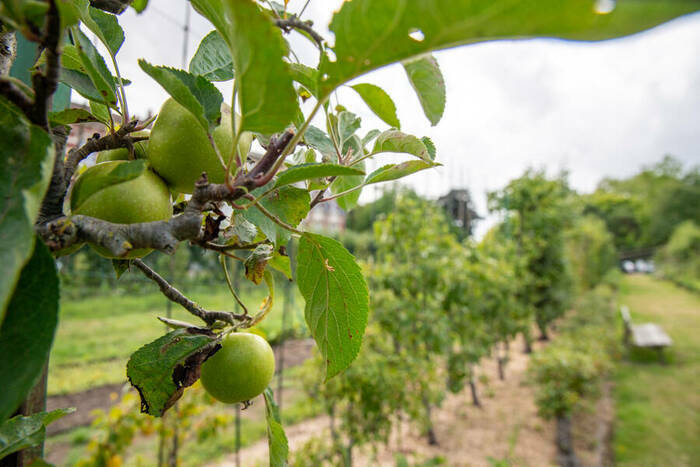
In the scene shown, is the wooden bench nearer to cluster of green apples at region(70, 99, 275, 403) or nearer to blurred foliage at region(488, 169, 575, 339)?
blurred foliage at region(488, 169, 575, 339)

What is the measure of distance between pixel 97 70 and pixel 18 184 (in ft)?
0.51

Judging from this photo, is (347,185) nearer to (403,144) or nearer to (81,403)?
(403,144)

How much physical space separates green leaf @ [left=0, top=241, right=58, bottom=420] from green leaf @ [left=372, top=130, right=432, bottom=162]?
32 centimetres

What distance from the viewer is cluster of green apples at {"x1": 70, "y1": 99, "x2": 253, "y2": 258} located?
322 mm

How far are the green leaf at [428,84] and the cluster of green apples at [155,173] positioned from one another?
17 cm

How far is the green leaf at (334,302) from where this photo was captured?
1.50 feet

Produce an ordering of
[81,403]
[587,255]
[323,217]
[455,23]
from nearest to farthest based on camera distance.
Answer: [455,23], [81,403], [323,217], [587,255]

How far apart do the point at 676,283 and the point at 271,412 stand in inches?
919

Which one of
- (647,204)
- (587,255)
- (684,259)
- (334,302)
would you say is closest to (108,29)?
(334,302)

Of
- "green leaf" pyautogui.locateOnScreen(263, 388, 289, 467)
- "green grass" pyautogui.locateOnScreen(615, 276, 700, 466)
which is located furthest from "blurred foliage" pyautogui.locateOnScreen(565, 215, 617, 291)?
"green leaf" pyautogui.locateOnScreen(263, 388, 289, 467)

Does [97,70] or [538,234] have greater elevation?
[538,234]

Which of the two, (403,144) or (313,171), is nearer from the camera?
(313,171)

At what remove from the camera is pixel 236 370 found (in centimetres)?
46

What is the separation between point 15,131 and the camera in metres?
0.26
